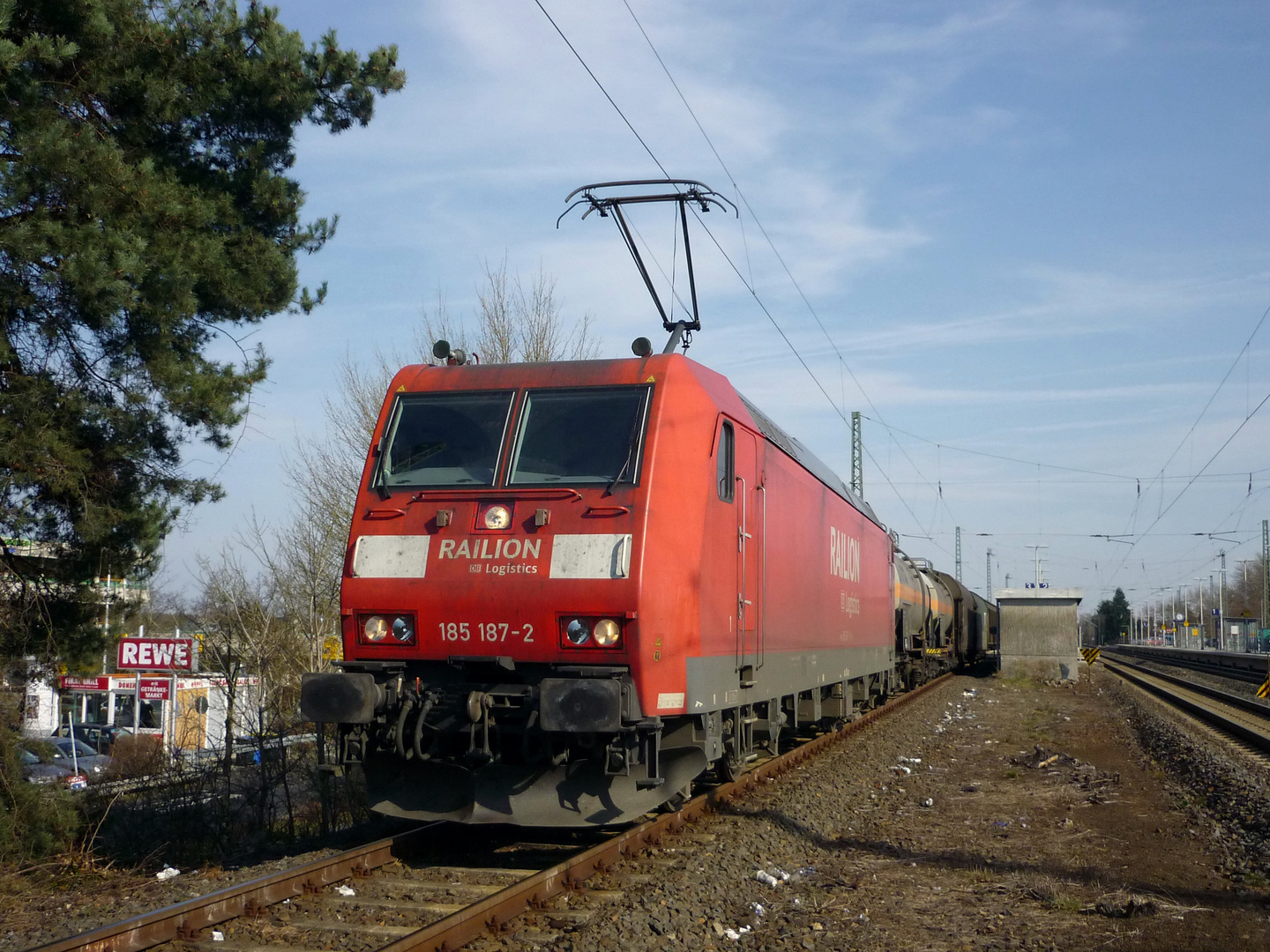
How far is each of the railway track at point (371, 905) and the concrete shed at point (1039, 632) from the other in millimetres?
28847

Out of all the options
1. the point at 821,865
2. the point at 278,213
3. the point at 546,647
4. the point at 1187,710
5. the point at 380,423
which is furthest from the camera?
the point at 1187,710

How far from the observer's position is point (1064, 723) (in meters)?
19.5

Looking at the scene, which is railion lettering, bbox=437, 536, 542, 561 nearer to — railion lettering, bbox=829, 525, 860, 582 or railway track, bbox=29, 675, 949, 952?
railway track, bbox=29, 675, 949, 952

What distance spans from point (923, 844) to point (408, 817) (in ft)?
12.9

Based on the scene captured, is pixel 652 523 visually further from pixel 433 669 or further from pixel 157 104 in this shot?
pixel 157 104

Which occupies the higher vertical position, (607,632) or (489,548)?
(489,548)

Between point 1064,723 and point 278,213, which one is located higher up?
point 278,213

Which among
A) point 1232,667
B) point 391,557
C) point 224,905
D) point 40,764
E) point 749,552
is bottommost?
point 1232,667

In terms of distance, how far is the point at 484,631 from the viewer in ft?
23.9

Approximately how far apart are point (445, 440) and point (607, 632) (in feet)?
6.73

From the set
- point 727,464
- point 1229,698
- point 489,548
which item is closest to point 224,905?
point 489,548

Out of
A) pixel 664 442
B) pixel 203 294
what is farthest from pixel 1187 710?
pixel 203 294

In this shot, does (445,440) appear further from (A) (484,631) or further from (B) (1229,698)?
(B) (1229,698)

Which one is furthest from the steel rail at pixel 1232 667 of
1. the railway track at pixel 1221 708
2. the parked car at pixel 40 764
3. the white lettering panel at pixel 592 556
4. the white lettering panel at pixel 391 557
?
the parked car at pixel 40 764
